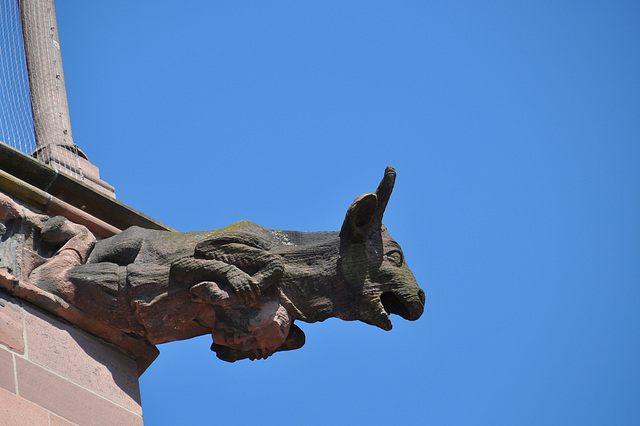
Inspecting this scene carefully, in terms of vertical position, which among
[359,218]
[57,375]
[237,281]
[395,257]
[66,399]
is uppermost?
[359,218]

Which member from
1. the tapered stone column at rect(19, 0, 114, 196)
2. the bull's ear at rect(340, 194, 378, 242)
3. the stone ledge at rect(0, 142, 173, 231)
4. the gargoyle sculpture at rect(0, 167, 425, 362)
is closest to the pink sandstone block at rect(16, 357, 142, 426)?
the gargoyle sculpture at rect(0, 167, 425, 362)

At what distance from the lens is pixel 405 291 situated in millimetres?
6371

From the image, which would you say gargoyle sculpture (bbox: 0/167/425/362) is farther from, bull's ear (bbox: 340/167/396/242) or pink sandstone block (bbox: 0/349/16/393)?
pink sandstone block (bbox: 0/349/16/393)

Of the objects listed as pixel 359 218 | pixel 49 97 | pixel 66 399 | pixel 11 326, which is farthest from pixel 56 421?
pixel 49 97

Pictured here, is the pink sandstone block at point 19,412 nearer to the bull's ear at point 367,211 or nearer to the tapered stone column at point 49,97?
the bull's ear at point 367,211

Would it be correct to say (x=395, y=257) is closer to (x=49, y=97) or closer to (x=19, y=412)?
(x=19, y=412)

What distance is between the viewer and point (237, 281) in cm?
617

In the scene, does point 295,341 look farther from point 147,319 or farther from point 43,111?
point 43,111

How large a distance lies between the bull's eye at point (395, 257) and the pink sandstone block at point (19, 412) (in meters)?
1.93

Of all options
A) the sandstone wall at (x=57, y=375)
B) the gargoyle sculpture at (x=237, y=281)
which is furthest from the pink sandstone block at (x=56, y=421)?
the gargoyle sculpture at (x=237, y=281)

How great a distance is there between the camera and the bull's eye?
6469 millimetres

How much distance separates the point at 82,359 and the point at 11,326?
47cm

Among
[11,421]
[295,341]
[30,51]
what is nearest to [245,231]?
[295,341]

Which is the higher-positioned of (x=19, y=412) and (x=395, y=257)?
(x=395, y=257)
